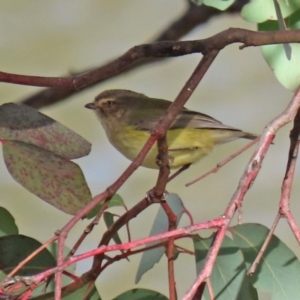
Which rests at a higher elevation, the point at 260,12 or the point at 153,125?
the point at 153,125

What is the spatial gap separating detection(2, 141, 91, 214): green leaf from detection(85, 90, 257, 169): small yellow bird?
0.52 meters

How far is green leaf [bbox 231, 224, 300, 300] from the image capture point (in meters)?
0.64

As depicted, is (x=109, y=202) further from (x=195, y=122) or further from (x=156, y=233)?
(x=195, y=122)

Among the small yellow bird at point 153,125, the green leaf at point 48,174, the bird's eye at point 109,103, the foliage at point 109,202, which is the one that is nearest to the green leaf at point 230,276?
the foliage at point 109,202

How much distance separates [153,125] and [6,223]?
54 centimetres

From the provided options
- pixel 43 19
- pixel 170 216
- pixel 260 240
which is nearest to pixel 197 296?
pixel 170 216

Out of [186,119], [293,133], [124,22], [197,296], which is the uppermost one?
[124,22]

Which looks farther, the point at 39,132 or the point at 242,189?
the point at 39,132

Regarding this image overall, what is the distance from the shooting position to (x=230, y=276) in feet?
2.13

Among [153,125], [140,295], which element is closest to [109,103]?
[153,125]

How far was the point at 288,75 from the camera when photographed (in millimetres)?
651

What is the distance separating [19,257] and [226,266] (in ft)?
0.70

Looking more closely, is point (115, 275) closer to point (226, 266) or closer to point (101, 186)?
point (101, 186)

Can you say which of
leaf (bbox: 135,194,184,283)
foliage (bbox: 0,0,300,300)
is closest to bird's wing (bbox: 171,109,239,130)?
leaf (bbox: 135,194,184,283)
